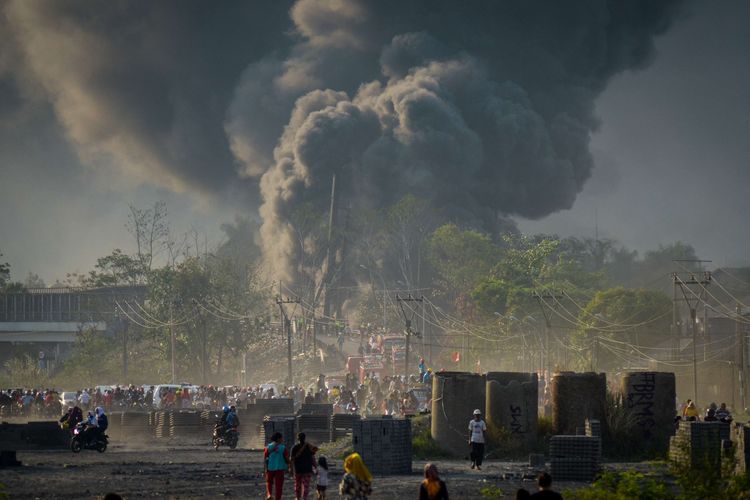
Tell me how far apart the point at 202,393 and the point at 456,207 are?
71802mm

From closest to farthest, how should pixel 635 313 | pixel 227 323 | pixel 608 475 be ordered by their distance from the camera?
1. pixel 608 475
2. pixel 635 313
3. pixel 227 323

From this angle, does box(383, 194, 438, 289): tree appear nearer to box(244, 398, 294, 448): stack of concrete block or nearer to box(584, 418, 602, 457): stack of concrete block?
box(244, 398, 294, 448): stack of concrete block

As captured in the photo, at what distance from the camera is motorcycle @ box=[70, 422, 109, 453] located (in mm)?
32062

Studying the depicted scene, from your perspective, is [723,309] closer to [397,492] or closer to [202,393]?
[202,393]

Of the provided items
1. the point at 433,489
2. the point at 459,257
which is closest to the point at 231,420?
the point at 433,489

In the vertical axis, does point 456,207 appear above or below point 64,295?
above

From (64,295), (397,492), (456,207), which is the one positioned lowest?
(397,492)

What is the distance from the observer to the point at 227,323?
97625 millimetres

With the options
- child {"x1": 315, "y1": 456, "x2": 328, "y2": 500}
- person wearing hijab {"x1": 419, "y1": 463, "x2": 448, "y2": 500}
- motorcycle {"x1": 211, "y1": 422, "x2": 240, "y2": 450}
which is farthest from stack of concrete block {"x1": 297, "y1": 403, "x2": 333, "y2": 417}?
person wearing hijab {"x1": 419, "y1": 463, "x2": 448, "y2": 500}

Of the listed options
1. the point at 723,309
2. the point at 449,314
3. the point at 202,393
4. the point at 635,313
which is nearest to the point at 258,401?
the point at 202,393

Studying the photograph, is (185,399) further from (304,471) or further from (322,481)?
(322,481)

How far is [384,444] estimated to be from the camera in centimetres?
2322

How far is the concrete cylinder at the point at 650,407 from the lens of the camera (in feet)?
86.9

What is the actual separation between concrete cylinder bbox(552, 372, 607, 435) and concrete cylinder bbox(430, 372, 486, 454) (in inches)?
63.4
